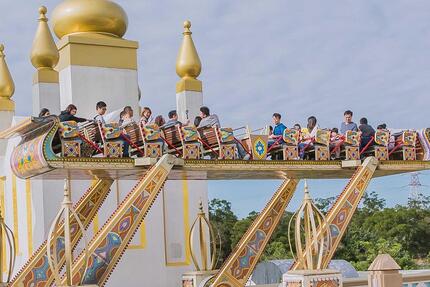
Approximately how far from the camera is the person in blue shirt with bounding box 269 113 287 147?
14.4 m

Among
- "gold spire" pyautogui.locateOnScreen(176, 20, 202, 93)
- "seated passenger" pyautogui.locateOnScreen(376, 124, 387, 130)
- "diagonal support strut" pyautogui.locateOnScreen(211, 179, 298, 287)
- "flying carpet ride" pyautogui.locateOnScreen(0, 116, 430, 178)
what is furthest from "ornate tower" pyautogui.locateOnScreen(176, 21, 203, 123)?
"seated passenger" pyautogui.locateOnScreen(376, 124, 387, 130)

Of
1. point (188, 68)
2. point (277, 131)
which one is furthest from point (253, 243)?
point (188, 68)

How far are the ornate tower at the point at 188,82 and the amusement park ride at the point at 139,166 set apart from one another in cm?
11

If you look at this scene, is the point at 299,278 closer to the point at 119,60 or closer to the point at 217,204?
the point at 119,60

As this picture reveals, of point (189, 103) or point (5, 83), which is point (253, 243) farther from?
point (5, 83)

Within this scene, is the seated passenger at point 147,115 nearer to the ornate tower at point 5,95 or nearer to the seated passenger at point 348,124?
the seated passenger at point 348,124

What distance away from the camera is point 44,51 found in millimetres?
16594

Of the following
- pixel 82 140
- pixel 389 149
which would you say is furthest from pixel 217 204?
pixel 82 140

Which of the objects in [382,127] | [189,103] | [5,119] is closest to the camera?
[382,127]

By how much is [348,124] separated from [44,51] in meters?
6.11

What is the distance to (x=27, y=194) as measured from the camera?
16234mm

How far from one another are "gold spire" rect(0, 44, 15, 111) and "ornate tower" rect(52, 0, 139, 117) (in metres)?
2.00

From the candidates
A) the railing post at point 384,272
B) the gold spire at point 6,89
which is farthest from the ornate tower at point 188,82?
the railing post at point 384,272

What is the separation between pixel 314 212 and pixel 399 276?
70.1 inches
